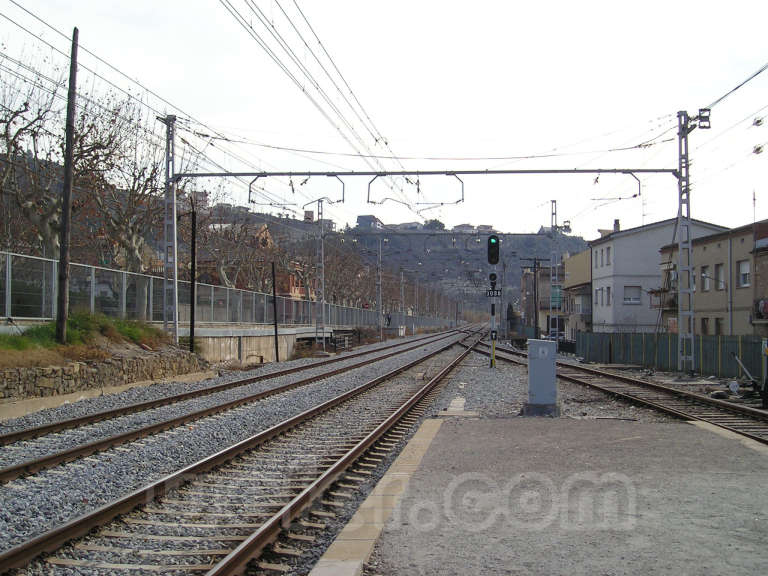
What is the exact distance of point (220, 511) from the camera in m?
7.73

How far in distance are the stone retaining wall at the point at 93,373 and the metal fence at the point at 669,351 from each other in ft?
61.0

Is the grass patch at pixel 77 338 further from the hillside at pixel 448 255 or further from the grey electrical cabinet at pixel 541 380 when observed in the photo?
the hillside at pixel 448 255

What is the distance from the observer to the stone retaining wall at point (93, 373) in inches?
652

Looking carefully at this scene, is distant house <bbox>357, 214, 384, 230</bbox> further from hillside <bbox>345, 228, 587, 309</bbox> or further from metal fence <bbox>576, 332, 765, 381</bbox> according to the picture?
metal fence <bbox>576, 332, 765, 381</bbox>

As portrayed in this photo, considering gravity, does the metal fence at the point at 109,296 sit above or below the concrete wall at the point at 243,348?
above

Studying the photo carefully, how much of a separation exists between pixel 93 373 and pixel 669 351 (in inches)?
954

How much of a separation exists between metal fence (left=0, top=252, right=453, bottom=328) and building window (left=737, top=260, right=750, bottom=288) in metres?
26.5

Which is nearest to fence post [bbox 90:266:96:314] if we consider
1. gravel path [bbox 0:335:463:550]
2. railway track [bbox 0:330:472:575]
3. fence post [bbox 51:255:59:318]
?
fence post [bbox 51:255:59:318]

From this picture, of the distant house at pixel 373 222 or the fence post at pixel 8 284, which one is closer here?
the fence post at pixel 8 284

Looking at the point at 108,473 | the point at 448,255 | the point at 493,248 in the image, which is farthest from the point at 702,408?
the point at 448,255

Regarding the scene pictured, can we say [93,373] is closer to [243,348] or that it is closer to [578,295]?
[243,348]

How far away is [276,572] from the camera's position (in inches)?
229

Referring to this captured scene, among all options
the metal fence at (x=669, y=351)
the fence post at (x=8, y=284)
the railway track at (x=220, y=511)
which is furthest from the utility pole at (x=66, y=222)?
the metal fence at (x=669, y=351)

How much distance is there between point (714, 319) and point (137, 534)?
43334 millimetres
